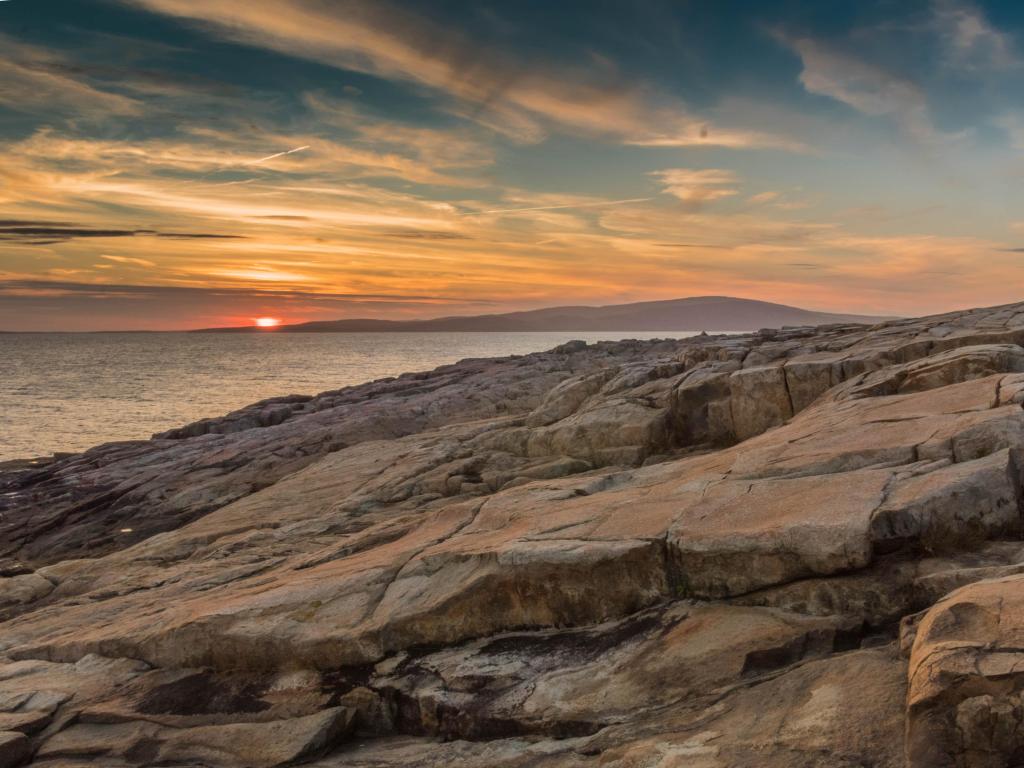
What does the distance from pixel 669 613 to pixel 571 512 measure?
3.34 metres

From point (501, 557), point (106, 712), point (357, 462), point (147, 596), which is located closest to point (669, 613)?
point (501, 557)

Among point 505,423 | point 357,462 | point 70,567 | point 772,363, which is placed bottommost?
point 70,567

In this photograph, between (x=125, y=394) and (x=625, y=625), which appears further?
(x=125, y=394)

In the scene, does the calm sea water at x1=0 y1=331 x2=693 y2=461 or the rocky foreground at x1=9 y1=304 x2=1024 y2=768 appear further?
the calm sea water at x1=0 y1=331 x2=693 y2=461

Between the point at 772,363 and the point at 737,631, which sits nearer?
the point at 737,631

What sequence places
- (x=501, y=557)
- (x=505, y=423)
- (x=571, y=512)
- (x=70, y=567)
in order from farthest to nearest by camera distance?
(x=505, y=423) → (x=70, y=567) → (x=571, y=512) → (x=501, y=557)

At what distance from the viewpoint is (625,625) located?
10398 millimetres

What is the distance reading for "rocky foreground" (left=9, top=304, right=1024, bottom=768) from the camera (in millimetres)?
7477

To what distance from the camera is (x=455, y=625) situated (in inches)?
451

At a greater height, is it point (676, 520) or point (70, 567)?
point (676, 520)

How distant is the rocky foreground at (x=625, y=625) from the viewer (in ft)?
24.5

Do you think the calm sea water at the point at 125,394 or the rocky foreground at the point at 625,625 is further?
the calm sea water at the point at 125,394

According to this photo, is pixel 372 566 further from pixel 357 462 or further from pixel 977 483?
pixel 357 462

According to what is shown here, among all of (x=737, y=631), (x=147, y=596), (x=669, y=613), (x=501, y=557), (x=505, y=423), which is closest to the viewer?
(x=737, y=631)
